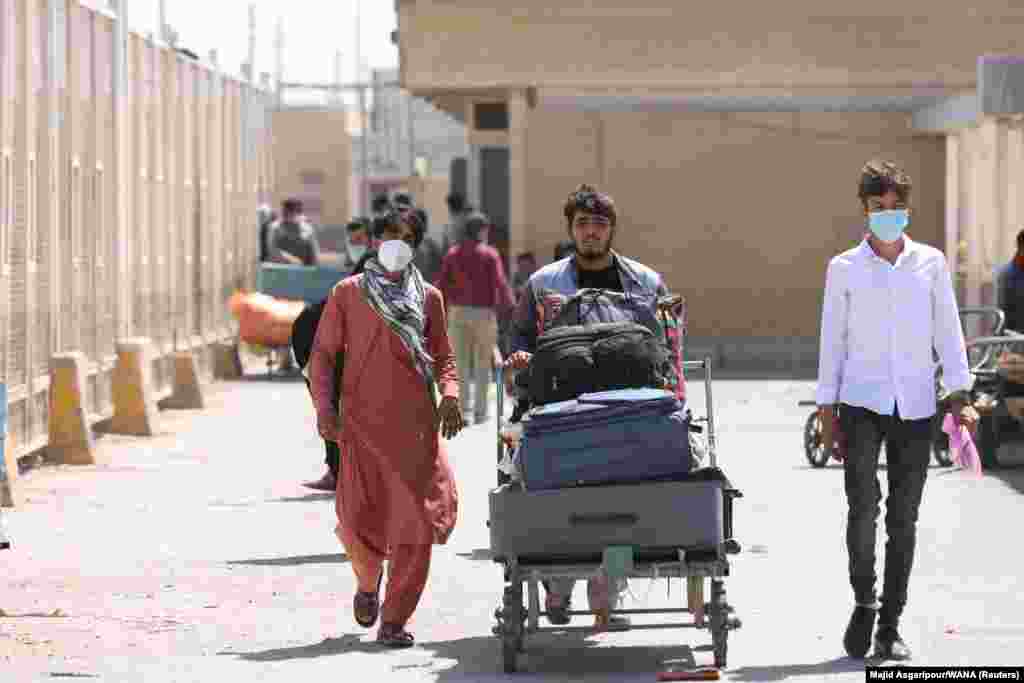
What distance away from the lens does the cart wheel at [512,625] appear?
9273 mm

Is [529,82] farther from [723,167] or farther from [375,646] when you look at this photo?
[375,646]

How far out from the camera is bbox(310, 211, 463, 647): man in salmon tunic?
10.4 metres

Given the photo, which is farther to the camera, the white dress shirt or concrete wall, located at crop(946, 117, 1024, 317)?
concrete wall, located at crop(946, 117, 1024, 317)

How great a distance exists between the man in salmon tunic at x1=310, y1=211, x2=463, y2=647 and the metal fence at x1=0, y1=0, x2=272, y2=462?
6.62 meters

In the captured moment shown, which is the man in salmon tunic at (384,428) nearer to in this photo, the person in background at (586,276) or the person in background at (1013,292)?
the person in background at (586,276)

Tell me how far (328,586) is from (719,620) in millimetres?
3067

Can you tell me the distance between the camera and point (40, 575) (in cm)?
1232

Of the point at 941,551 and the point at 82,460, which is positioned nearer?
the point at 941,551

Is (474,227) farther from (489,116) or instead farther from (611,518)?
(489,116)

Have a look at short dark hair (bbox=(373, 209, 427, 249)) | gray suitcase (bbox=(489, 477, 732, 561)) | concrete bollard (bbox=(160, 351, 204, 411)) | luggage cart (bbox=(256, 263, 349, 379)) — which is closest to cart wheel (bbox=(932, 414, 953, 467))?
short dark hair (bbox=(373, 209, 427, 249))

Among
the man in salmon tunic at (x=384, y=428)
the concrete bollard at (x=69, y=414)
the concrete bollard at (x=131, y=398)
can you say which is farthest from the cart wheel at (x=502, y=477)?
the concrete bollard at (x=131, y=398)

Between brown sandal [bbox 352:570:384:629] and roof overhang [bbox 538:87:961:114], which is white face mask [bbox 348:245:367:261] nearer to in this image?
roof overhang [bbox 538:87:961:114]

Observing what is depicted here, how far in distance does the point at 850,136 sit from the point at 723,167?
160 cm

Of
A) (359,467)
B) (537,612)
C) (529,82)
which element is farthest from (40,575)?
(529,82)
